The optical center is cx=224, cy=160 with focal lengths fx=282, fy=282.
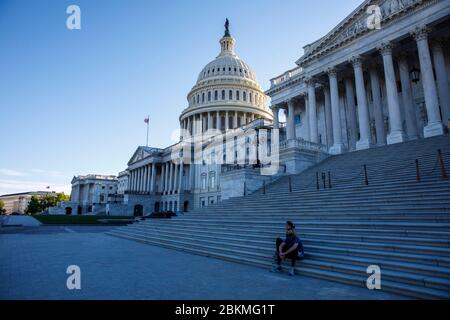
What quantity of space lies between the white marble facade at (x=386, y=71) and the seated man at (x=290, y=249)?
59.3 ft

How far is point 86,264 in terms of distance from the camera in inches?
380

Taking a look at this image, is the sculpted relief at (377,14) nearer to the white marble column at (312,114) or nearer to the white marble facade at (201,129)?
the white marble column at (312,114)

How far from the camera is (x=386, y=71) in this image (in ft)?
77.4

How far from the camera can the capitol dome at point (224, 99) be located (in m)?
87.7

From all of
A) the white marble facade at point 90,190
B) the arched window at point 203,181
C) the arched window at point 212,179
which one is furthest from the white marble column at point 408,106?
the white marble facade at point 90,190

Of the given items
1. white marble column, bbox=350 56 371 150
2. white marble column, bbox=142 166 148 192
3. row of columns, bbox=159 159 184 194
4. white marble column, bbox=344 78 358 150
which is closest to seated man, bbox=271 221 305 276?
white marble column, bbox=350 56 371 150

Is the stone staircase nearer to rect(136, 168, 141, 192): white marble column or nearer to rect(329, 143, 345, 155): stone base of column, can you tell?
rect(329, 143, 345, 155): stone base of column

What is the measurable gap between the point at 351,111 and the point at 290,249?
82.4 ft

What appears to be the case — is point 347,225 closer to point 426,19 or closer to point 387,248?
point 387,248

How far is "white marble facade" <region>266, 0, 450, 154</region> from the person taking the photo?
21.4 meters

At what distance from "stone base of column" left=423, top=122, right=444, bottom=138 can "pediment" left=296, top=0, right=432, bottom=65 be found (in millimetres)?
9367

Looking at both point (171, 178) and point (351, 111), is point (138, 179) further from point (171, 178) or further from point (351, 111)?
point (351, 111)
